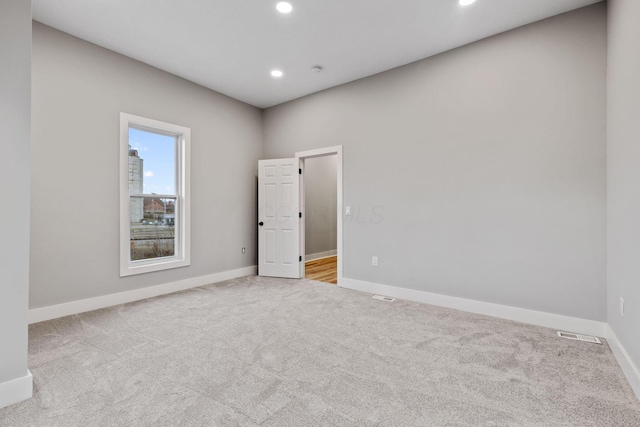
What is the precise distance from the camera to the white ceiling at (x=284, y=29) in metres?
2.62

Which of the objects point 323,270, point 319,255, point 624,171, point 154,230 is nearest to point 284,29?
point 154,230

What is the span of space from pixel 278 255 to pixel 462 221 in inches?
112

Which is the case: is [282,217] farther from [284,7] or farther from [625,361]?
[625,361]

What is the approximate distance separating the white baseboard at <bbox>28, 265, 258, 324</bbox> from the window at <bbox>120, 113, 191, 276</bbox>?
26cm

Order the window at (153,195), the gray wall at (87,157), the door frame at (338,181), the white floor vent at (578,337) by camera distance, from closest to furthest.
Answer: the white floor vent at (578,337) < the gray wall at (87,157) < the window at (153,195) < the door frame at (338,181)

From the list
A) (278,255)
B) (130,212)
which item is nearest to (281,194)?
(278,255)

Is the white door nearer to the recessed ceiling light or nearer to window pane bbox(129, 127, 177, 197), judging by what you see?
window pane bbox(129, 127, 177, 197)

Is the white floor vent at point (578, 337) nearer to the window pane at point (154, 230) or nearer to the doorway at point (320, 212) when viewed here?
the doorway at point (320, 212)

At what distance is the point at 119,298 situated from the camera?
3443 millimetres

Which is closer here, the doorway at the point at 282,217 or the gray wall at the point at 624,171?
the gray wall at the point at 624,171

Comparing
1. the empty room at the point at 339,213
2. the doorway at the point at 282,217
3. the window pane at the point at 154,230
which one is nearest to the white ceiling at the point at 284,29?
the empty room at the point at 339,213

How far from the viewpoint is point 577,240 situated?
266cm

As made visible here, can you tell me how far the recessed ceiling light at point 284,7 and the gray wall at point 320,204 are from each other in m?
3.66

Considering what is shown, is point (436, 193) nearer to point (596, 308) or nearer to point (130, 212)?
point (596, 308)
